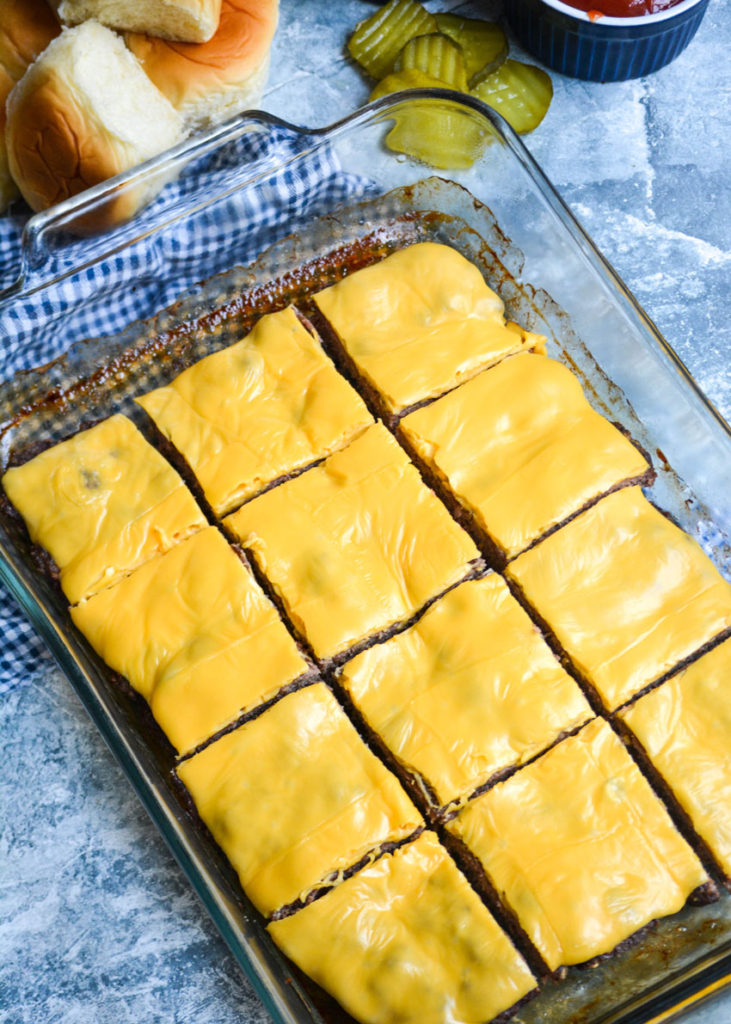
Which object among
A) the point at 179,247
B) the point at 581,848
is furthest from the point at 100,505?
the point at 581,848

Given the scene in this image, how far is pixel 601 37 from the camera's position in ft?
11.7

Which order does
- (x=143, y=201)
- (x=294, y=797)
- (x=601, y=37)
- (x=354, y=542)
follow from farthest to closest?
(x=601, y=37) < (x=143, y=201) < (x=354, y=542) < (x=294, y=797)

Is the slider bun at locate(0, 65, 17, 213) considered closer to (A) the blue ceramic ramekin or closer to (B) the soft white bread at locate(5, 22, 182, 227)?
(B) the soft white bread at locate(5, 22, 182, 227)

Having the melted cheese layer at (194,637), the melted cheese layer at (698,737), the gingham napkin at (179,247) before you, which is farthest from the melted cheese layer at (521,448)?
the gingham napkin at (179,247)

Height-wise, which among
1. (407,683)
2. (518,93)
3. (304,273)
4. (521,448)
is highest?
(518,93)

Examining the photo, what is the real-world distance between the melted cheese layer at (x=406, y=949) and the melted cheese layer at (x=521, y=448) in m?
0.97

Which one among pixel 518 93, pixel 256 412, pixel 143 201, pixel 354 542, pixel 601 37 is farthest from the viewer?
pixel 518 93

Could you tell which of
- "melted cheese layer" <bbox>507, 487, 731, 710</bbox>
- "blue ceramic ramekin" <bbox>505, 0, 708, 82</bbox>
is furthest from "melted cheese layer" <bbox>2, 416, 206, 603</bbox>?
"blue ceramic ramekin" <bbox>505, 0, 708, 82</bbox>

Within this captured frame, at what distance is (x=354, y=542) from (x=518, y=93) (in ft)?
5.76

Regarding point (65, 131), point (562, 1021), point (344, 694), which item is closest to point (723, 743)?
point (562, 1021)

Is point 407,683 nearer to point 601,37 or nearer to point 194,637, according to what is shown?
point 194,637

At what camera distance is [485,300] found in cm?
337

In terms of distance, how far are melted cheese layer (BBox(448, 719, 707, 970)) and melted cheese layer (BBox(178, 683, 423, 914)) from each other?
0.79 feet

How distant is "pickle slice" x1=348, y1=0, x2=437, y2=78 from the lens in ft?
12.1
